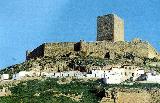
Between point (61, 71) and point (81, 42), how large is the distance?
21.7 feet

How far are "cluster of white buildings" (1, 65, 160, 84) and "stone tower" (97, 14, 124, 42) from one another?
9.34 metres

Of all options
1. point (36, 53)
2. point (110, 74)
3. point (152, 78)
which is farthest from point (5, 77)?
point (152, 78)

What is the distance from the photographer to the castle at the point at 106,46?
68.3 meters

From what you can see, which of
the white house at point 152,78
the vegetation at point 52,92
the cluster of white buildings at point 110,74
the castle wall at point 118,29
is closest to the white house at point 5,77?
the cluster of white buildings at point 110,74

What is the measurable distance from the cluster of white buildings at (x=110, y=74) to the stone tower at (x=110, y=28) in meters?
9.34

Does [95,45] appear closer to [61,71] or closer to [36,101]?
[61,71]

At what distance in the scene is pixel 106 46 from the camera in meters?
68.4

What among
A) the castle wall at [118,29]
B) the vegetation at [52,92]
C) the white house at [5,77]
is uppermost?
the castle wall at [118,29]

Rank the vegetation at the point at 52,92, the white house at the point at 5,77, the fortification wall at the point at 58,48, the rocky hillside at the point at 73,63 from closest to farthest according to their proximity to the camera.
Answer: the vegetation at the point at 52,92 < the white house at the point at 5,77 < the rocky hillside at the point at 73,63 < the fortification wall at the point at 58,48

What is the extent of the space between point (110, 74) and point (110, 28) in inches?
481

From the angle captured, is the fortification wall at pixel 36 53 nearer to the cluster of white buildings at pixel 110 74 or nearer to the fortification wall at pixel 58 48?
the fortification wall at pixel 58 48

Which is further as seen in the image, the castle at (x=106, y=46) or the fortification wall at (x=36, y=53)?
the fortification wall at (x=36, y=53)

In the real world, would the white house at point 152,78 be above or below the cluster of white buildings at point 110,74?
below

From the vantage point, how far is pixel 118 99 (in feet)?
173
